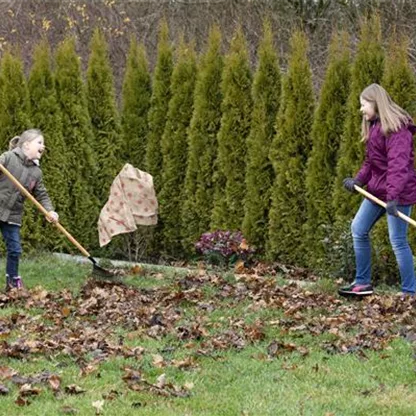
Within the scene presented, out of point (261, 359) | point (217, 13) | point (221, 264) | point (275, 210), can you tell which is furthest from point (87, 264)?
point (217, 13)

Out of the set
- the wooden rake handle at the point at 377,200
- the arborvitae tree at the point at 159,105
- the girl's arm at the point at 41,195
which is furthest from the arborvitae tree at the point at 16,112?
the wooden rake handle at the point at 377,200

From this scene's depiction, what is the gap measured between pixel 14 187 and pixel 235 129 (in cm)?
314

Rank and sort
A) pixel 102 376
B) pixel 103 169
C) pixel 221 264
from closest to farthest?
pixel 102 376
pixel 221 264
pixel 103 169

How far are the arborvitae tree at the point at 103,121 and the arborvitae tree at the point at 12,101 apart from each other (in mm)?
924

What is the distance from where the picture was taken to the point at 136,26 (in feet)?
57.6

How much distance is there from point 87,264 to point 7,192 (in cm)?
176

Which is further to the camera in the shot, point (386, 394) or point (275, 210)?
point (275, 210)

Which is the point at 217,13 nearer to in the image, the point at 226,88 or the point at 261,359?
the point at 226,88

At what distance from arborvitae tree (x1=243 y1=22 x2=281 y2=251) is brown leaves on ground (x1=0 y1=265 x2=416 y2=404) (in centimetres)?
171

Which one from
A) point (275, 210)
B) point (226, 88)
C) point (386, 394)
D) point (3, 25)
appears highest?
point (3, 25)

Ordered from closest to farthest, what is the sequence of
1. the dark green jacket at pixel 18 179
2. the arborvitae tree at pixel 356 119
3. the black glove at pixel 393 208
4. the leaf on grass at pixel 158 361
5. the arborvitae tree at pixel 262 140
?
the leaf on grass at pixel 158 361 → the black glove at pixel 393 208 → the dark green jacket at pixel 18 179 → the arborvitae tree at pixel 356 119 → the arborvitae tree at pixel 262 140

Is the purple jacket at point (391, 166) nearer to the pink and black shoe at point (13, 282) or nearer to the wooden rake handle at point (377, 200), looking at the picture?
the wooden rake handle at point (377, 200)

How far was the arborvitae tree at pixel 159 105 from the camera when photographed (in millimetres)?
11633

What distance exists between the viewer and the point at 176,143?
1145cm
